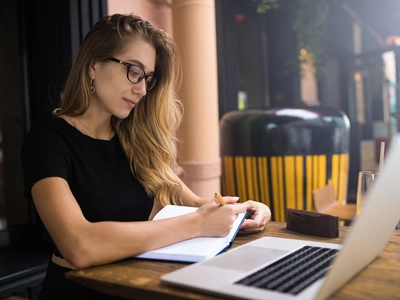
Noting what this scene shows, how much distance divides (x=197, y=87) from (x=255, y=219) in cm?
144

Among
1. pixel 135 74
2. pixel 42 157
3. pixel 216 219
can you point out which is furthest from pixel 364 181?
pixel 42 157

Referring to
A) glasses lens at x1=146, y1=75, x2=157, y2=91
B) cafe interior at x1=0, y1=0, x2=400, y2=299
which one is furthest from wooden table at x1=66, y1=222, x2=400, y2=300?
glasses lens at x1=146, y1=75, x2=157, y2=91

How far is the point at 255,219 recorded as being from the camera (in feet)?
4.12

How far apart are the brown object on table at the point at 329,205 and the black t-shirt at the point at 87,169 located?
103 cm

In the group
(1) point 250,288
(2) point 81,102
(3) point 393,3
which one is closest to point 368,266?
(1) point 250,288

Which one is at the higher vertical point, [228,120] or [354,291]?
[228,120]

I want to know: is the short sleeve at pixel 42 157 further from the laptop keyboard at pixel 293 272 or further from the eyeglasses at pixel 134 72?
the laptop keyboard at pixel 293 272

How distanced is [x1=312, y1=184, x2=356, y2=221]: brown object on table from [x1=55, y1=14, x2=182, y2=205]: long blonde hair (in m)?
0.86

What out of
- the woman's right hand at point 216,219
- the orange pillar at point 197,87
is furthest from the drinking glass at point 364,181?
the orange pillar at point 197,87

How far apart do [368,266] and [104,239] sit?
577 millimetres

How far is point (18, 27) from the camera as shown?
84.7 inches

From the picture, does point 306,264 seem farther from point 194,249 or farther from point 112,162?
point 112,162

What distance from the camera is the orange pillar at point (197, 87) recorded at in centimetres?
256

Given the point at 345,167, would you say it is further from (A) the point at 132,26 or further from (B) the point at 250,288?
(B) the point at 250,288
